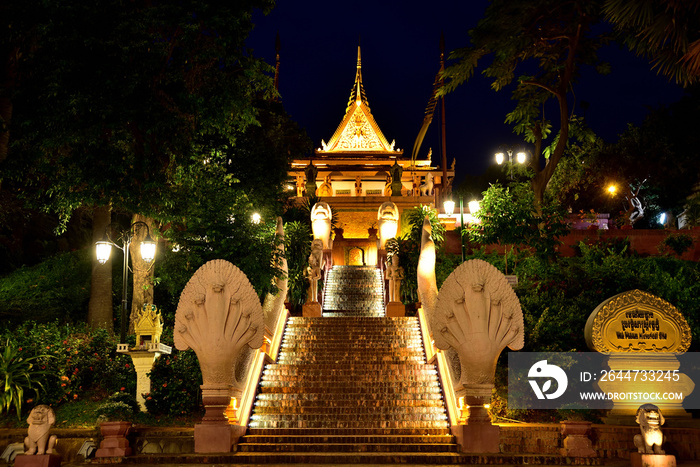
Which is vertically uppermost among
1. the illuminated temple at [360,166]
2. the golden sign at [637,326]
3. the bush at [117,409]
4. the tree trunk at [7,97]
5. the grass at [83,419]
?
the illuminated temple at [360,166]

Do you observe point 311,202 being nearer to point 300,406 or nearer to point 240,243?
point 240,243

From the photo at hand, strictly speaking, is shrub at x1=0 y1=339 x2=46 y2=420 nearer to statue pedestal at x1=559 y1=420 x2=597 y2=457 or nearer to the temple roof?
statue pedestal at x1=559 y1=420 x2=597 y2=457

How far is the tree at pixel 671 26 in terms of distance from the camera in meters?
8.73

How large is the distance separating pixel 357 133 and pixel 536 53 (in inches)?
797

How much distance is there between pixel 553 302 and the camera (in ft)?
46.1

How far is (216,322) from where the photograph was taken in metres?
9.10

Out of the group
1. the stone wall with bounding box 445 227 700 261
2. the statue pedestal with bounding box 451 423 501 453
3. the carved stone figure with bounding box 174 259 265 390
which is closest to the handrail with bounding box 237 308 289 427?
the carved stone figure with bounding box 174 259 265 390

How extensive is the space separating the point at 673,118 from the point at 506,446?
21388 mm

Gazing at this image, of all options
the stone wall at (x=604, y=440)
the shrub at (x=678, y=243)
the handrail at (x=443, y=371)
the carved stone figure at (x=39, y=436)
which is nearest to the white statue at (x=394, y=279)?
the handrail at (x=443, y=371)

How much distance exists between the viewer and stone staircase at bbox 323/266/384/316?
15.9 metres

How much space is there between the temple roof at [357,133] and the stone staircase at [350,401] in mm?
23576

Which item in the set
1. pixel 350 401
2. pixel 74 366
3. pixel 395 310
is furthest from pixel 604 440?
pixel 74 366

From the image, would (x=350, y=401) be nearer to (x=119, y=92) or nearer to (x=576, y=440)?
(x=576, y=440)

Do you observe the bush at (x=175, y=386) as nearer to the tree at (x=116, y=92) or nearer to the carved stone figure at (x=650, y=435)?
the tree at (x=116, y=92)
